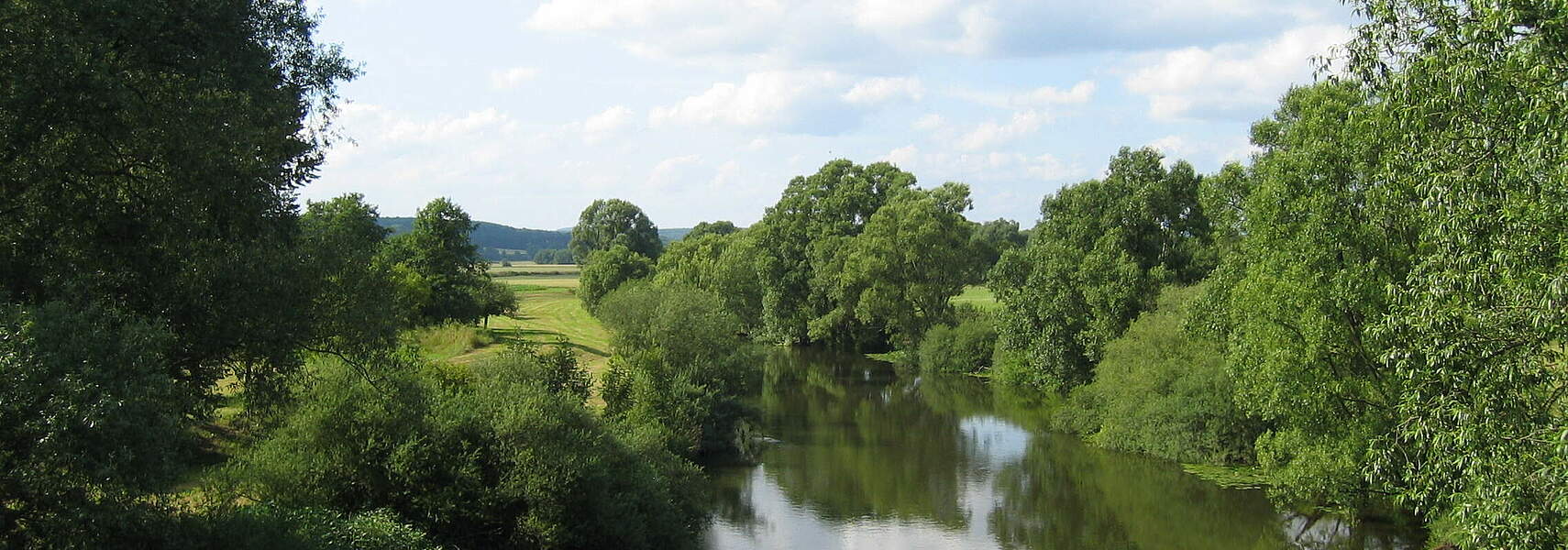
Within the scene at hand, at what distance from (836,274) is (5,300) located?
53397 millimetres

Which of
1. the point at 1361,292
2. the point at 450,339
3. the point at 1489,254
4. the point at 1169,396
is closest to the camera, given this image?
the point at 1489,254

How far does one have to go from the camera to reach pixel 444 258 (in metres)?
48.4

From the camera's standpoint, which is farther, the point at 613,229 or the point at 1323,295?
the point at 613,229

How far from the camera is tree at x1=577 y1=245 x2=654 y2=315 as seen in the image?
76625mm

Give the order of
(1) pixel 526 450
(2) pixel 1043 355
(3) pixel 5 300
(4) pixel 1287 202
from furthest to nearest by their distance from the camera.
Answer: (2) pixel 1043 355 < (4) pixel 1287 202 < (1) pixel 526 450 < (3) pixel 5 300

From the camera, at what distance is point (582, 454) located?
65.7 feet

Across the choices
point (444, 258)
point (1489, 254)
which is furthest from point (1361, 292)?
point (444, 258)

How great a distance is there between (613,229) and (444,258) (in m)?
72.9

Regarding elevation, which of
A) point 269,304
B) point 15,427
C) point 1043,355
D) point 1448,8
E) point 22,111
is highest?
point 1448,8

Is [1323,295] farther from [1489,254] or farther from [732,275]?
[732,275]

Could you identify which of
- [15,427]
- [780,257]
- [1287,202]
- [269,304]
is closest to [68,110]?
[269,304]

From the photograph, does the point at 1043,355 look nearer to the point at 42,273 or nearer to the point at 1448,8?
the point at 1448,8

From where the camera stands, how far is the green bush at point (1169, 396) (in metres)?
30.4

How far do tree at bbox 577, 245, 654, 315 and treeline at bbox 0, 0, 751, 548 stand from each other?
5482cm
